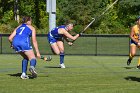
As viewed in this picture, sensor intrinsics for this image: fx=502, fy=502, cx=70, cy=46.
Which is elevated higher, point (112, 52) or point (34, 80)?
point (34, 80)

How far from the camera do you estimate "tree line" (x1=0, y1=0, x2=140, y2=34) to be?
5671cm

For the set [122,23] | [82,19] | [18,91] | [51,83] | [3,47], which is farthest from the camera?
[122,23]

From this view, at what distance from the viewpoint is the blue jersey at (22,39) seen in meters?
13.4

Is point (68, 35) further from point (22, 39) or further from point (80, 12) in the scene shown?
point (80, 12)

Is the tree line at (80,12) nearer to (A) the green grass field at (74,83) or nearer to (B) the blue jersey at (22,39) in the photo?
(A) the green grass field at (74,83)

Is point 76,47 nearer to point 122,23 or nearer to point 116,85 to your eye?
point 116,85

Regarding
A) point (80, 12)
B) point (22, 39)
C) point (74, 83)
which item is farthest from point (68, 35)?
point (80, 12)

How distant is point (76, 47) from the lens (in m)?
33.7

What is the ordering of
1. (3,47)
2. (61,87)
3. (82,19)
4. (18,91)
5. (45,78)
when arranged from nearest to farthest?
1. (18,91)
2. (61,87)
3. (45,78)
4. (3,47)
5. (82,19)

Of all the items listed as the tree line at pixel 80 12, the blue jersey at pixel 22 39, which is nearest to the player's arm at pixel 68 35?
the blue jersey at pixel 22 39

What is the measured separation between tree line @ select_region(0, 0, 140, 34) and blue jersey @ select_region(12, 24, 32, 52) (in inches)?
1572

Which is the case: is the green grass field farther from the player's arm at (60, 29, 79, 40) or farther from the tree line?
the tree line

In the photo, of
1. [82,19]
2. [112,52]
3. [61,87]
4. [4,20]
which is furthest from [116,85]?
[4,20]

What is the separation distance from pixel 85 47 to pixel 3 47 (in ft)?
17.8
